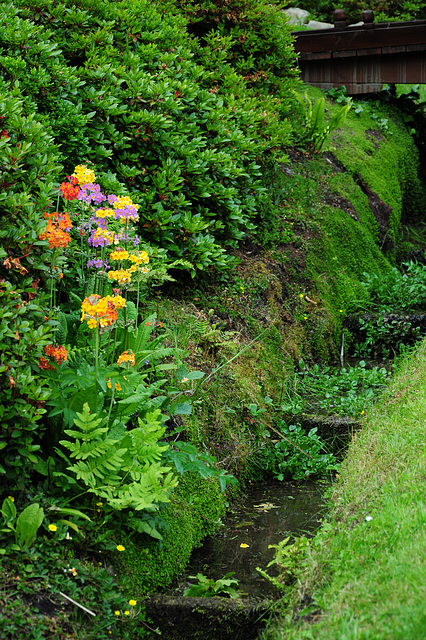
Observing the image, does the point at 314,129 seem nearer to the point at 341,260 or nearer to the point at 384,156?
the point at 384,156

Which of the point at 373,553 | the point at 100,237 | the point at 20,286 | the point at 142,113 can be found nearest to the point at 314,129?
the point at 142,113

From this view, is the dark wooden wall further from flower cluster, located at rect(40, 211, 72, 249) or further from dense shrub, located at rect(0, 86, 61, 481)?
flower cluster, located at rect(40, 211, 72, 249)

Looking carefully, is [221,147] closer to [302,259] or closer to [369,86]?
[302,259]

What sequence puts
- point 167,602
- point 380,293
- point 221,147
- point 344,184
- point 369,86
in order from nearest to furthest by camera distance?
1. point 167,602
2. point 221,147
3. point 380,293
4. point 344,184
5. point 369,86

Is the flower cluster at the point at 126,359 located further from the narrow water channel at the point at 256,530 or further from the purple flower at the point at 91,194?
the narrow water channel at the point at 256,530

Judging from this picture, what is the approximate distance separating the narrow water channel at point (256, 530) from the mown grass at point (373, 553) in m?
0.30

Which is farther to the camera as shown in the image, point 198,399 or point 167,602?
point 198,399

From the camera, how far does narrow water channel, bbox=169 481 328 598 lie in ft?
10.6

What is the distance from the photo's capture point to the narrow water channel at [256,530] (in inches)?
127

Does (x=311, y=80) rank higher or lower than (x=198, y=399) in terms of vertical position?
higher

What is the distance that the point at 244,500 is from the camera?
4078mm

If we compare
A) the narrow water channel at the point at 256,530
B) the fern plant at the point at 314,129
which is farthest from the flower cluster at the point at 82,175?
the fern plant at the point at 314,129

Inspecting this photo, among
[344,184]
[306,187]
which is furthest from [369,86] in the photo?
[306,187]

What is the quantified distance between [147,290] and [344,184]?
440cm
